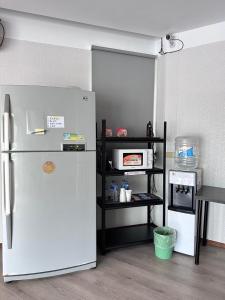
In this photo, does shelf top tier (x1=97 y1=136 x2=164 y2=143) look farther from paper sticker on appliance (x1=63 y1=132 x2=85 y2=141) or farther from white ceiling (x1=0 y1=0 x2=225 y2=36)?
white ceiling (x1=0 y1=0 x2=225 y2=36)

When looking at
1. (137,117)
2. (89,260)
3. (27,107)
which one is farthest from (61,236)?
(137,117)

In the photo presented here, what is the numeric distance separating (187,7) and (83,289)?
2.71m

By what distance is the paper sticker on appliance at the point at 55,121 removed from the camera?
2166 mm

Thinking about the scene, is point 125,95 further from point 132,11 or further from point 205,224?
point 205,224

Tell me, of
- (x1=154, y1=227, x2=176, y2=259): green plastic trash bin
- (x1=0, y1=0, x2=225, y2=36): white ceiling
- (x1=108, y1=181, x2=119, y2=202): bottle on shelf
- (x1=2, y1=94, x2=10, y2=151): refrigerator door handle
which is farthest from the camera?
(x1=108, y1=181, x2=119, y2=202): bottle on shelf

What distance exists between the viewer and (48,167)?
2.18 metres

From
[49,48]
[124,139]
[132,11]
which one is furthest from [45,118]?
[132,11]

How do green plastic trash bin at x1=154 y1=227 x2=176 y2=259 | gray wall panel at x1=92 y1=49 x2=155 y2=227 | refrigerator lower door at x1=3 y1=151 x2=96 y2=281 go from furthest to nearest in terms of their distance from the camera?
gray wall panel at x1=92 y1=49 x2=155 y2=227, green plastic trash bin at x1=154 y1=227 x2=176 y2=259, refrigerator lower door at x1=3 y1=151 x2=96 y2=281

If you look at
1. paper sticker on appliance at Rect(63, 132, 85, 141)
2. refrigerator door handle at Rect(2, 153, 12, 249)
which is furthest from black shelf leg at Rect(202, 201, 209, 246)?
refrigerator door handle at Rect(2, 153, 12, 249)

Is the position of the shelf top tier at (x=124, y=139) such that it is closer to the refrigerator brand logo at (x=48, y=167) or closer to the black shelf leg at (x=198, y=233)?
the refrigerator brand logo at (x=48, y=167)

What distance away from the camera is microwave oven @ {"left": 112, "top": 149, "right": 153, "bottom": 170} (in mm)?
2770

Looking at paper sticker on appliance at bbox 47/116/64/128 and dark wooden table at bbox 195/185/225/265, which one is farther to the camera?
dark wooden table at bbox 195/185/225/265

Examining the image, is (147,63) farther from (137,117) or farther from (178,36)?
(137,117)

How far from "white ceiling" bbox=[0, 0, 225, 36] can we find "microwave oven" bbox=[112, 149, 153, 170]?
54.8 inches
